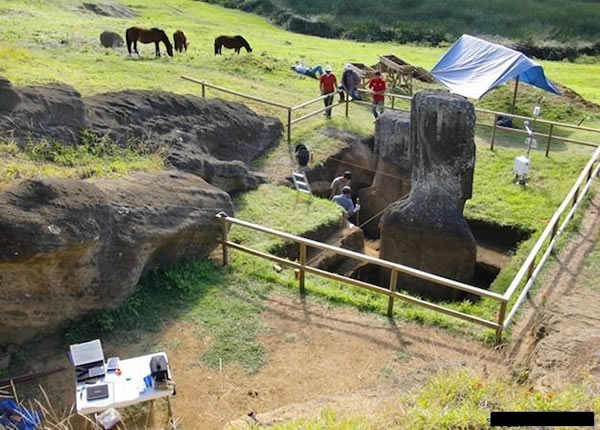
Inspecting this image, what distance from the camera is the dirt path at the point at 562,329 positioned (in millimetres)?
6969

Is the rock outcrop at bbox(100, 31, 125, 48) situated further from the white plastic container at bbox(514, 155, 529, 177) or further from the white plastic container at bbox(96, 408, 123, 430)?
the white plastic container at bbox(96, 408, 123, 430)

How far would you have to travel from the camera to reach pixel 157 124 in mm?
12914

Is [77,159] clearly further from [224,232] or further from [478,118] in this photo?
[478,118]

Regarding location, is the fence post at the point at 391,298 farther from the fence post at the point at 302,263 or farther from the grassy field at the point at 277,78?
the fence post at the point at 302,263

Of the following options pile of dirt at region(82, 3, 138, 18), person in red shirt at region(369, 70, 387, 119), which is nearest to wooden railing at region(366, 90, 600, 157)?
person in red shirt at region(369, 70, 387, 119)

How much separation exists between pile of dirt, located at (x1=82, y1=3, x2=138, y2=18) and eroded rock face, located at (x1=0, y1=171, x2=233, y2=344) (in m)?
31.4

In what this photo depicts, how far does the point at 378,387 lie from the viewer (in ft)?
23.6

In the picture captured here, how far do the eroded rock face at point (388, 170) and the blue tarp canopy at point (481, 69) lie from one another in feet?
12.0

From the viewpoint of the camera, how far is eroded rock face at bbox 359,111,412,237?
1614 centimetres

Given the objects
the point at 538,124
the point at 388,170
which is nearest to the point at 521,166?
the point at 388,170

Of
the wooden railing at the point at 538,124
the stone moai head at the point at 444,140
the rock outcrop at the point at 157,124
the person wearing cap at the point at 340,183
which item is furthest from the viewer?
the wooden railing at the point at 538,124

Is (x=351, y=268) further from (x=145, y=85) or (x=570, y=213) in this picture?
(x=145, y=85)

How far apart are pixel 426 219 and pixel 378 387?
4.82 m

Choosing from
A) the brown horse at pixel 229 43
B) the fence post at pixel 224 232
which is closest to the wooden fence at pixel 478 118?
the fence post at pixel 224 232
